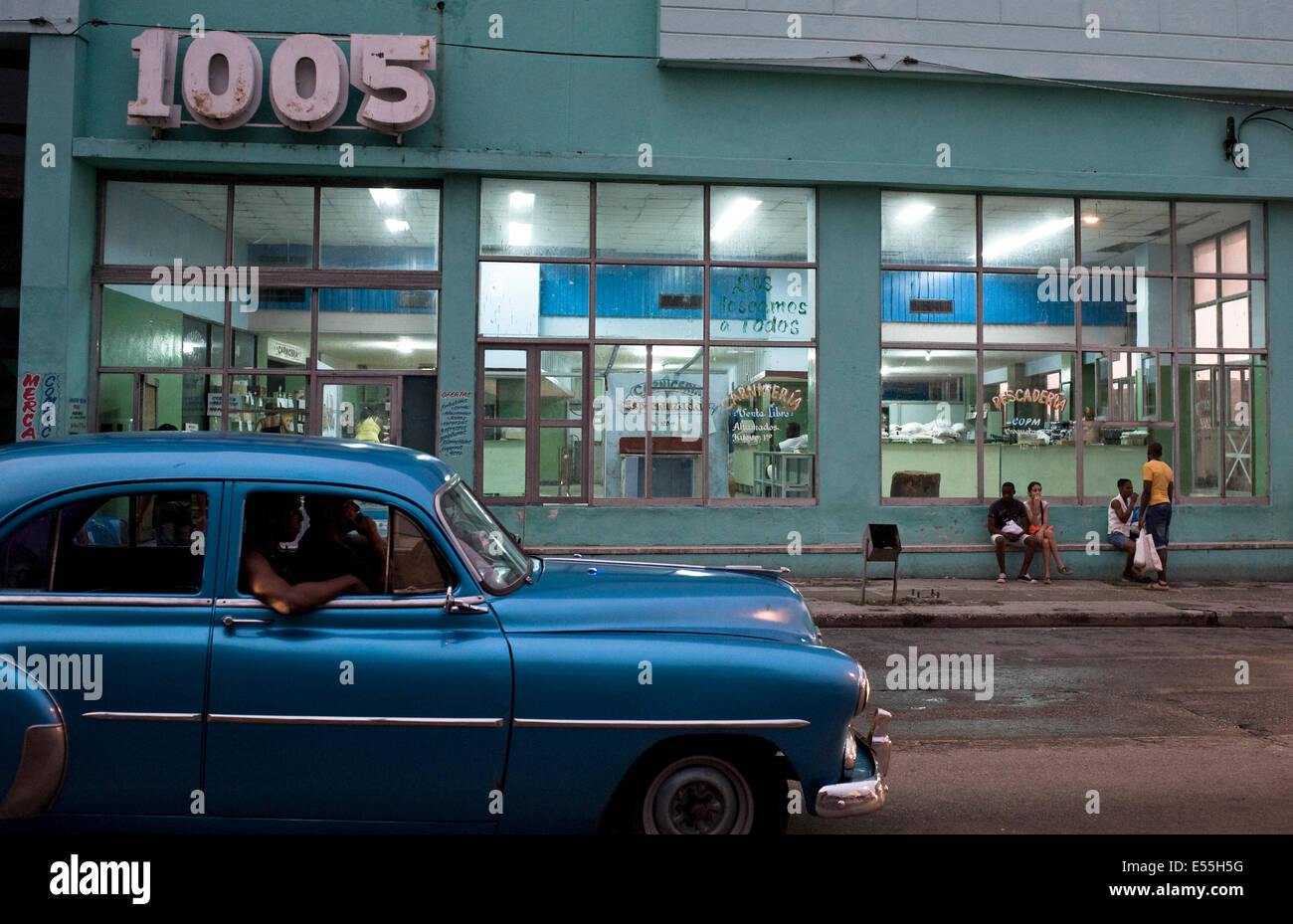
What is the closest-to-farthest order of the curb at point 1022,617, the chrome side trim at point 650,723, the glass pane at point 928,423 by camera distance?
the chrome side trim at point 650,723, the curb at point 1022,617, the glass pane at point 928,423

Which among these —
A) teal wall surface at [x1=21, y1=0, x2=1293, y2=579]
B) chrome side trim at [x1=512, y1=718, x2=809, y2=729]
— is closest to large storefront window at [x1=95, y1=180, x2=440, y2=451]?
teal wall surface at [x1=21, y1=0, x2=1293, y2=579]

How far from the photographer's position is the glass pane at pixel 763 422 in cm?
1440

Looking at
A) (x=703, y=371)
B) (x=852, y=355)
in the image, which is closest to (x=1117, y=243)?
(x=852, y=355)

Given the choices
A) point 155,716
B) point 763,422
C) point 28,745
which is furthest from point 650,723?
point 763,422

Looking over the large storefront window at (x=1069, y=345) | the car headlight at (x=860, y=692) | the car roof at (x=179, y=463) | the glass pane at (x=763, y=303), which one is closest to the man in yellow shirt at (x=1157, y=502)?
the large storefront window at (x=1069, y=345)

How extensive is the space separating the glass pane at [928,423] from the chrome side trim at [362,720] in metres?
11.6

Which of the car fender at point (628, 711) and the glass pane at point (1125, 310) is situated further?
the glass pane at point (1125, 310)

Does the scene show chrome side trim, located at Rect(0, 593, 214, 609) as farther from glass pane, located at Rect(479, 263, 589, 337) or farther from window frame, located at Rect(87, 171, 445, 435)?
glass pane, located at Rect(479, 263, 589, 337)

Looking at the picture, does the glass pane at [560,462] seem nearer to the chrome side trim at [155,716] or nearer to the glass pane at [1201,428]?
the glass pane at [1201,428]

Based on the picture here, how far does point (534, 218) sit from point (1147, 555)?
9560 mm

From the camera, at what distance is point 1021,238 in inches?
591

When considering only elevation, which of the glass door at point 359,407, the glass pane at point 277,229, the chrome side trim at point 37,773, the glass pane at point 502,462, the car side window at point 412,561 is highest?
the glass pane at point 277,229

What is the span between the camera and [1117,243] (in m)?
15.2
